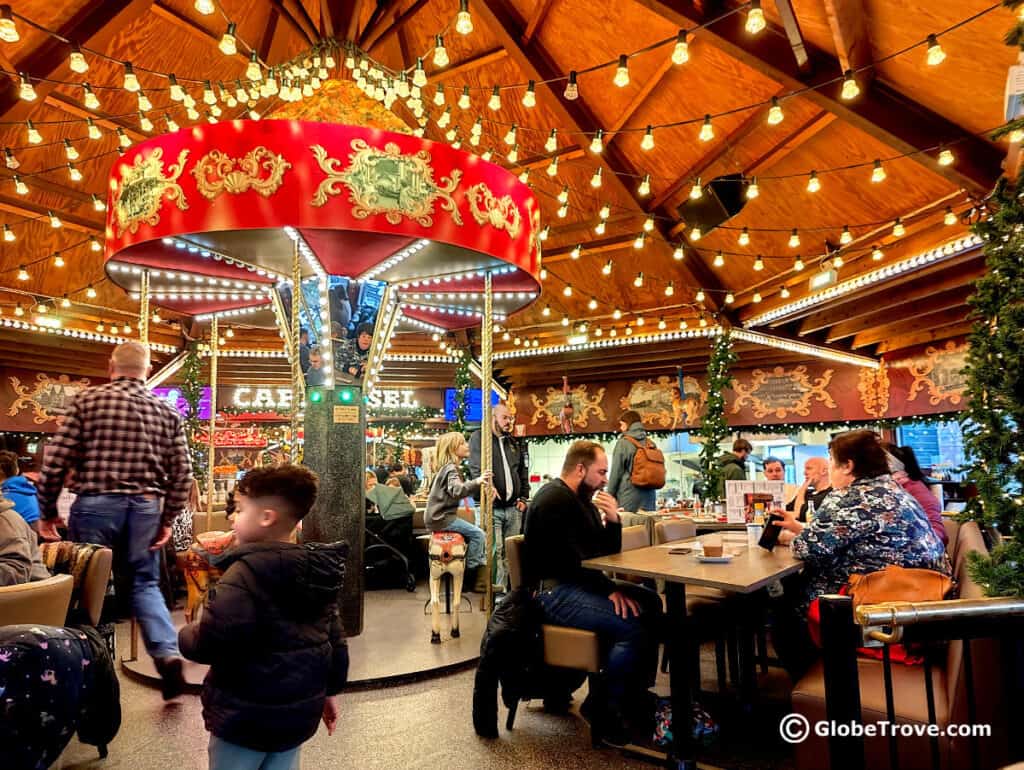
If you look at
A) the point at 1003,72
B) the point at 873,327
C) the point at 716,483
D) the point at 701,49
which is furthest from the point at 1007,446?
the point at 873,327

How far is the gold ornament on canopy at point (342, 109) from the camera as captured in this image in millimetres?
5254

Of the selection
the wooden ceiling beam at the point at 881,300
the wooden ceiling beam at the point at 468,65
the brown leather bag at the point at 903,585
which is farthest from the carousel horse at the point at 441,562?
the wooden ceiling beam at the point at 468,65

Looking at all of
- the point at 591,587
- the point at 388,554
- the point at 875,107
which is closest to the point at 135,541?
the point at 591,587

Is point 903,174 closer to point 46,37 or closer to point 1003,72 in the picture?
point 1003,72

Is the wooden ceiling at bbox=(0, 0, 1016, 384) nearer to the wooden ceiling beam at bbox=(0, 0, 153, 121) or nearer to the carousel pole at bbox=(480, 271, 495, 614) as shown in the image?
the wooden ceiling beam at bbox=(0, 0, 153, 121)

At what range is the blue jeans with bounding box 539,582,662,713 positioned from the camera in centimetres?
352

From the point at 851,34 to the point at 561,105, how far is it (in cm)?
424

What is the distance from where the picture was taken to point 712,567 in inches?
140

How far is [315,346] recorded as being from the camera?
19.7 feet

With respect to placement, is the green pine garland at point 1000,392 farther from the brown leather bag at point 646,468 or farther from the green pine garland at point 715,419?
the green pine garland at point 715,419

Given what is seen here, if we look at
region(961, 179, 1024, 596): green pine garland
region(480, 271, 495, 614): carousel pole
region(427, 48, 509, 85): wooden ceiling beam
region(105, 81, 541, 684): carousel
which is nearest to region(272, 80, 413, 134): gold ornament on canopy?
region(105, 81, 541, 684): carousel

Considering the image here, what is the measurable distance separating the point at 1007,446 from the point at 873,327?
9304mm

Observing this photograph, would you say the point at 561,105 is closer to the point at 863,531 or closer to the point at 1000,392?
the point at 863,531
